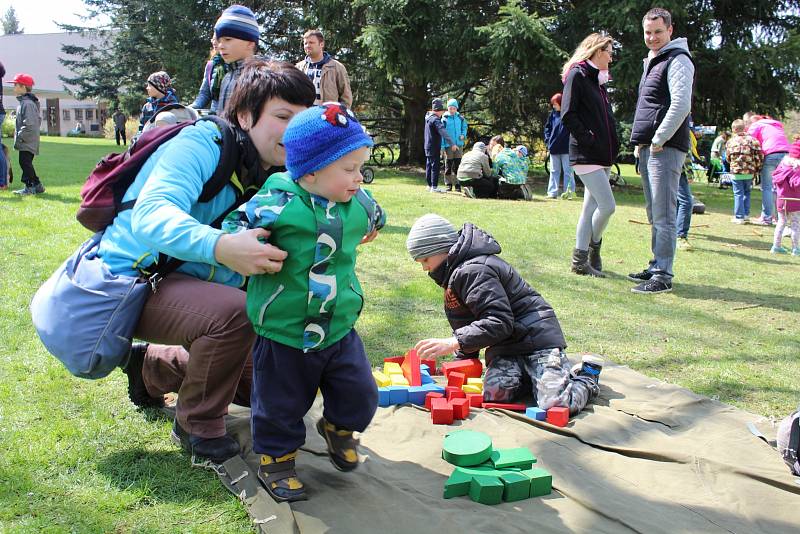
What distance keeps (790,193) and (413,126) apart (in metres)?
12.9

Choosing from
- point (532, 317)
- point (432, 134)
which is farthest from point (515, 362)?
point (432, 134)

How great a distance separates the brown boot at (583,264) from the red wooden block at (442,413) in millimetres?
3744

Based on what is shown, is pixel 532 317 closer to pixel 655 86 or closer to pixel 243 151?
pixel 243 151

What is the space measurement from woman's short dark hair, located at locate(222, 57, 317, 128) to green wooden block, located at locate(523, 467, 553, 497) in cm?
163

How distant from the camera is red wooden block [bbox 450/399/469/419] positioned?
3.35 m

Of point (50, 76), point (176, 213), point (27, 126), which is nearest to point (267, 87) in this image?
point (176, 213)

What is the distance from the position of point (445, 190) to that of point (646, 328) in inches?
357

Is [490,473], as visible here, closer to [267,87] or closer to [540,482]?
[540,482]

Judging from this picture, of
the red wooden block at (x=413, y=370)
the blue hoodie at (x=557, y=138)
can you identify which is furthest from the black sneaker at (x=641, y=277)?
the blue hoodie at (x=557, y=138)

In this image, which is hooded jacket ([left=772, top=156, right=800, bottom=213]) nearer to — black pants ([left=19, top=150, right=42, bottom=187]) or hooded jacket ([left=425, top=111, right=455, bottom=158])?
hooded jacket ([left=425, top=111, right=455, bottom=158])

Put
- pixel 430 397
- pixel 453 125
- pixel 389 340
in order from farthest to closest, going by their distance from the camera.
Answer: pixel 453 125 < pixel 389 340 < pixel 430 397

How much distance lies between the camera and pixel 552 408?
11.1 feet

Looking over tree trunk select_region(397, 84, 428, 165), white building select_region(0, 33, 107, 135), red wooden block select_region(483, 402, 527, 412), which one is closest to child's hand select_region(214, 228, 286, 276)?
red wooden block select_region(483, 402, 527, 412)

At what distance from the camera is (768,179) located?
10984 mm
